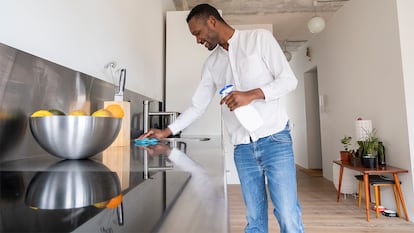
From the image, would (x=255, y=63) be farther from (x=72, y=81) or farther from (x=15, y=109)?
(x=15, y=109)

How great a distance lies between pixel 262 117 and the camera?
1118 millimetres

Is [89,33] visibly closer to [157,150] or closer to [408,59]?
[157,150]

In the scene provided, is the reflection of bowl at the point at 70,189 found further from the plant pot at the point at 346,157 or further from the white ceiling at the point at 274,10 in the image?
the white ceiling at the point at 274,10

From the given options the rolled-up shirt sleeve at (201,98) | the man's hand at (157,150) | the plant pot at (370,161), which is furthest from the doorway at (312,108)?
the man's hand at (157,150)

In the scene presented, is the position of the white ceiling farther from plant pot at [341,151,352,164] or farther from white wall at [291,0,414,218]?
plant pot at [341,151,352,164]

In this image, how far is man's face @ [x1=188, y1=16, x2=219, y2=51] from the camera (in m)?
1.16

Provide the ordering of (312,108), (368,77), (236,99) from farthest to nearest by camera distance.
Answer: (312,108)
(368,77)
(236,99)

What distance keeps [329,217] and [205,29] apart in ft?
7.81

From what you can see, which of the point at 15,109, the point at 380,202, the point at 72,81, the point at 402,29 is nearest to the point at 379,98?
the point at 402,29

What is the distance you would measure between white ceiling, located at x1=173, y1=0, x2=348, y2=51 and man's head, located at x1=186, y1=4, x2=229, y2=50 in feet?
8.52

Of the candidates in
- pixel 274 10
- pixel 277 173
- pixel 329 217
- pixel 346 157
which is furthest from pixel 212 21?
pixel 274 10

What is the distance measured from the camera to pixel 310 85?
5.37 metres

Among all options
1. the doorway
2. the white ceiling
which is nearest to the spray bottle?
the white ceiling

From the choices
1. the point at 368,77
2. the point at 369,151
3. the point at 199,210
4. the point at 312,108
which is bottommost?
the point at 369,151
